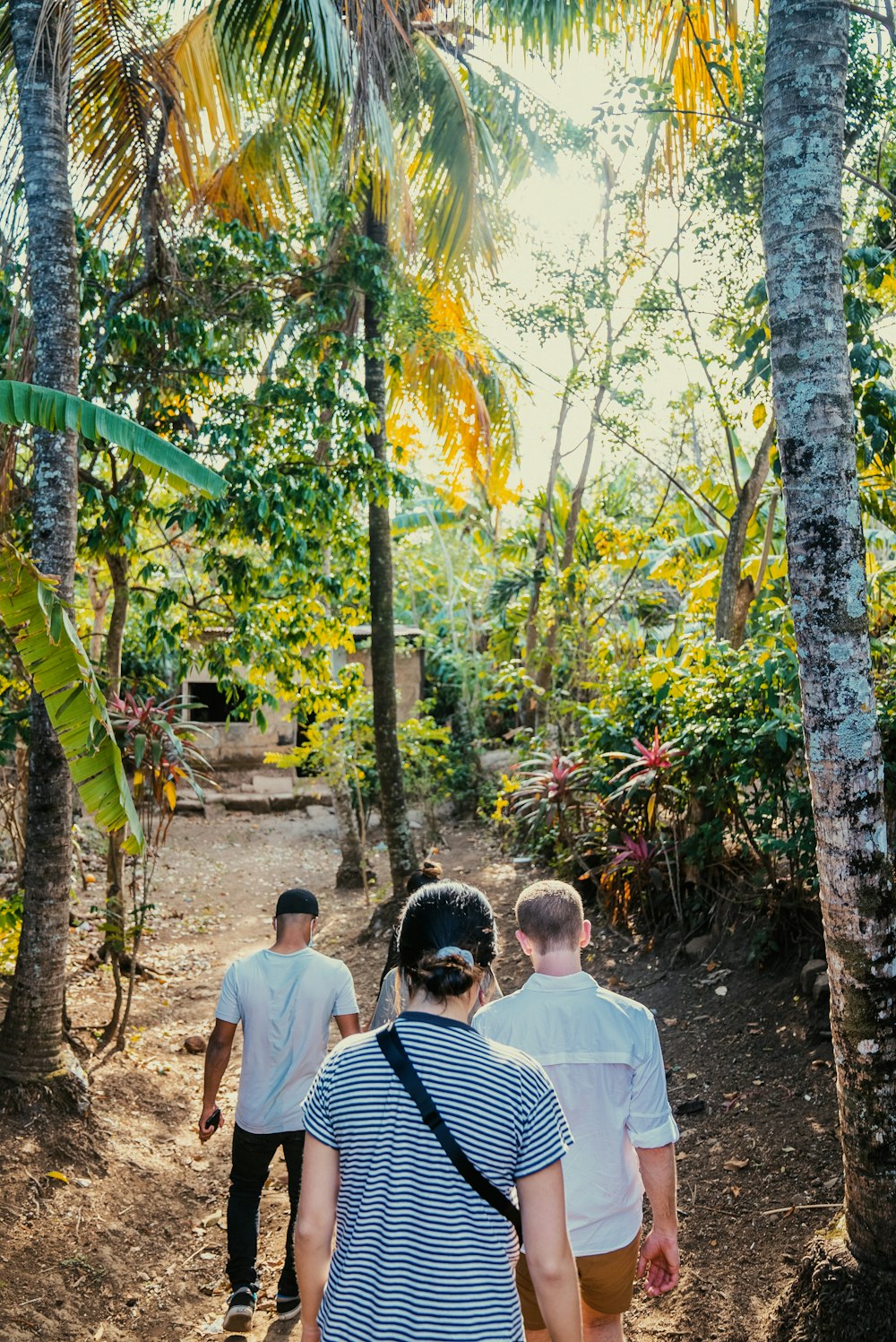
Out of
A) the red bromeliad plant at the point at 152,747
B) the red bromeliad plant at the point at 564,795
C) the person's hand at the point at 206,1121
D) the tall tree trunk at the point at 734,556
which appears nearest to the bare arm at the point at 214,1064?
the person's hand at the point at 206,1121

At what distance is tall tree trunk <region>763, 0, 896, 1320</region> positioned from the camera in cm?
340

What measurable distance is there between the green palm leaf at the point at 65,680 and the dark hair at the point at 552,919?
1.68 m

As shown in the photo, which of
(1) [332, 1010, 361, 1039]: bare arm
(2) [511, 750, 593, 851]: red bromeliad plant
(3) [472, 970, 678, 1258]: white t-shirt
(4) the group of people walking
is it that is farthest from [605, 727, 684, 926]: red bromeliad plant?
(4) the group of people walking

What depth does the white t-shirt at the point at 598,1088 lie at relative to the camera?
283 cm

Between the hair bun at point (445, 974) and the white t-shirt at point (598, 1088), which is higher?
the hair bun at point (445, 974)

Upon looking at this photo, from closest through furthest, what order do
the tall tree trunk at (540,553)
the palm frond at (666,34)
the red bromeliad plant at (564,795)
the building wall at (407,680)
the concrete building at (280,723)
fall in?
1. the palm frond at (666,34)
2. the red bromeliad plant at (564,795)
3. the tall tree trunk at (540,553)
4. the concrete building at (280,723)
5. the building wall at (407,680)

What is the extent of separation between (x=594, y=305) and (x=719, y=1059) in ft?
24.1

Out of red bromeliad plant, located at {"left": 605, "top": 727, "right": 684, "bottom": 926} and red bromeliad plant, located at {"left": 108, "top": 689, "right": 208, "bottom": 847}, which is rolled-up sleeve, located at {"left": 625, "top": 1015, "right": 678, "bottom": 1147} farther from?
red bromeliad plant, located at {"left": 605, "top": 727, "right": 684, "bottom": 926}

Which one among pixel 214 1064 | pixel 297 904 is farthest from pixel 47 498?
pixel 214 1064

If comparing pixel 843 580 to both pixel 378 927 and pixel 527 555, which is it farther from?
pixel 527 555

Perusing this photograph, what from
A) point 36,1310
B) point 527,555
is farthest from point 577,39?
point 527,555

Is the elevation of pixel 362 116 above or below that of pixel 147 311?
above

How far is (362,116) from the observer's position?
7668 millimetres

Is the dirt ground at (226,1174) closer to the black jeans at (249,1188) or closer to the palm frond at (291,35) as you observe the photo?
the black jeans at (249,1188)
